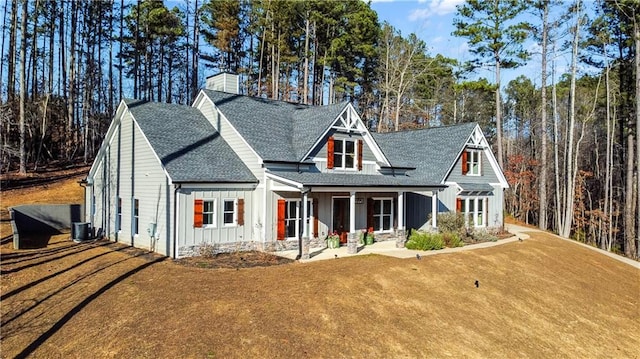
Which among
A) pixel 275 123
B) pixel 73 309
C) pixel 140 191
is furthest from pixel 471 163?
pixel 73 309

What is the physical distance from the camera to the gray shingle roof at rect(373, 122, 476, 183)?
24.2 m

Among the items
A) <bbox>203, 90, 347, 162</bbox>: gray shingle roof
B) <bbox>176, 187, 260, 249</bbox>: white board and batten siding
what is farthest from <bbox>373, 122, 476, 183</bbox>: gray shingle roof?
<bbox>176, 187, 260, 249</bbox>: white board and batten siding

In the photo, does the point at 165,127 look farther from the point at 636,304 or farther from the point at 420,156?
the point at 636,304

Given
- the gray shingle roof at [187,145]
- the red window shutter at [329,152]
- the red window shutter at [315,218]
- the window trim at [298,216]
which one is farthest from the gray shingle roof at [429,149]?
the gray shingle roof at [187,145]

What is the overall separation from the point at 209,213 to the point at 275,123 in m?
6.53

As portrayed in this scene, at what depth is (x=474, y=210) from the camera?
25.4 m

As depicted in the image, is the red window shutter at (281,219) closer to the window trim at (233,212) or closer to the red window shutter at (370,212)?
the window trim at (233,212)

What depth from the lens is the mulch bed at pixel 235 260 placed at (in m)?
14.5

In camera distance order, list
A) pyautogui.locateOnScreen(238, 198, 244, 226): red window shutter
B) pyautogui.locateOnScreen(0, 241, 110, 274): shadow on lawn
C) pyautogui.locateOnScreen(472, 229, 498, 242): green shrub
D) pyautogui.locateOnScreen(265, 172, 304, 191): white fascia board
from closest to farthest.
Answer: pyautogui.locateOnScreen(0, 241, 110, 274): shadow on lawn < pyautogui.locateOnScreen(265, 172, 304, 191): white fascia board < pyautogui.locateOnScreen(238, 198, 244, 226): red window shutter < pyautogui.locateOnScreen(472, 229, 498, 242): green shrub

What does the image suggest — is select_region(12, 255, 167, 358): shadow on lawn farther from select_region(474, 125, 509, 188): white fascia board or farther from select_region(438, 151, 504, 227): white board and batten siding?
select_region(474, 125, 509, 188): white fascia board

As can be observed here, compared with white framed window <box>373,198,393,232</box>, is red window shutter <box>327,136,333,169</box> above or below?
above

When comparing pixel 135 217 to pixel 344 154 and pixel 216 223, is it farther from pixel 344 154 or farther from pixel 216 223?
pixel 344 154

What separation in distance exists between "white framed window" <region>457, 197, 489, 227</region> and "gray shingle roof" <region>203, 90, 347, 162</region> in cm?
993

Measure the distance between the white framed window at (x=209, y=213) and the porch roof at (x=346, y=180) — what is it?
2650mm
